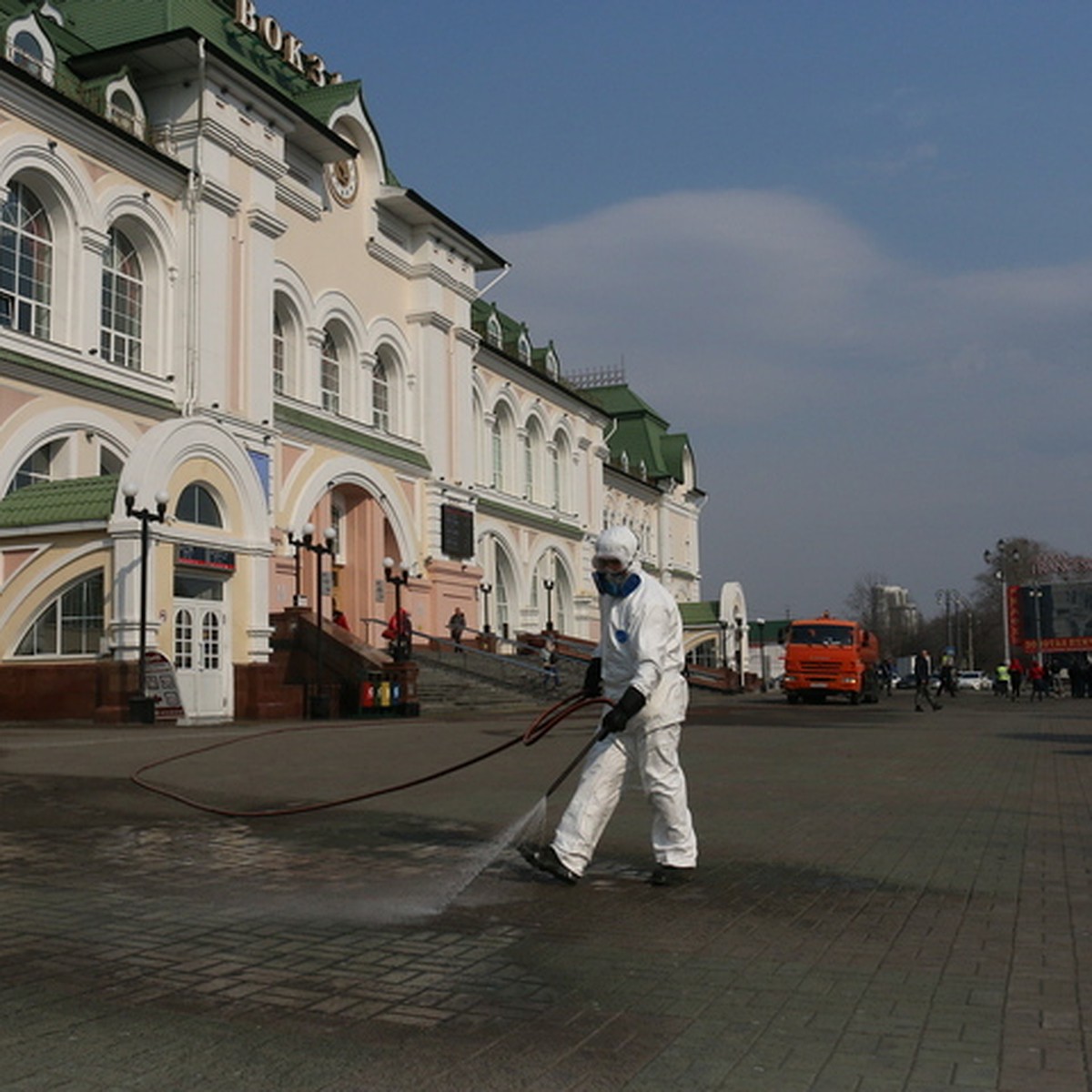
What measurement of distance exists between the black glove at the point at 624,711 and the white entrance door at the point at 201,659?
1693 centimetres

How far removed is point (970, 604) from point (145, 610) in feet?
350

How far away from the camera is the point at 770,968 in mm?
4703

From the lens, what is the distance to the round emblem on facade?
33281 mm

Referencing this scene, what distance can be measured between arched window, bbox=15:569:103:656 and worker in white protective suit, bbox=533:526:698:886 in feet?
53.6

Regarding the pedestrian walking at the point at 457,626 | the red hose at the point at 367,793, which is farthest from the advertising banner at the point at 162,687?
the pedestrian walking at the point at 457,626

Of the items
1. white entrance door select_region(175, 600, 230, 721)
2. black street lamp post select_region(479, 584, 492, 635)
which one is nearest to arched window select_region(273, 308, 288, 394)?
white entrance door select_region(175, 600, 230, 721)

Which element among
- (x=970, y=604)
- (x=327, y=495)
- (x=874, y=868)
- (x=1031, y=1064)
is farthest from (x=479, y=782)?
(x=970, y=604)

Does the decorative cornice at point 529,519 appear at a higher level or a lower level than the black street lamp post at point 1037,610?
higher

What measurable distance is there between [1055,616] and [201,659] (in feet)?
238

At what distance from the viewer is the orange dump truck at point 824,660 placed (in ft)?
118

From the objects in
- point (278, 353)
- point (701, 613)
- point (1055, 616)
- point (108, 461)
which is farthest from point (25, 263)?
point (1055, 616)

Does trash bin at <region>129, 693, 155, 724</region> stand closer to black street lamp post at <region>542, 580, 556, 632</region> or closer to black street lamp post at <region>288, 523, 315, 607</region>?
black street lamp post at <region>288, 523, 315, 607</region>

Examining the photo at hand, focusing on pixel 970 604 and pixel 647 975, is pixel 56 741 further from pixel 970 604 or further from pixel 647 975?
pixel 970 604

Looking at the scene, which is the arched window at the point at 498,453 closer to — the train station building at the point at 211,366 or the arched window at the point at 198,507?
the train station building at the point at 211,366
